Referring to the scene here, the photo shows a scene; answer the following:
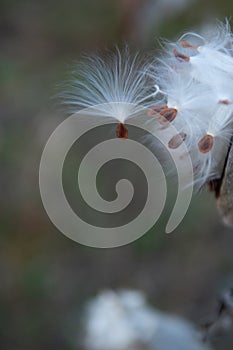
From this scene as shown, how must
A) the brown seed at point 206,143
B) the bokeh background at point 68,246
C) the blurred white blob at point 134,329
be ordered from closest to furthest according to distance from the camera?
the brown seed at point 206,143 < the blurred white blob at point 134,329 < the bokeh background at point 68,246

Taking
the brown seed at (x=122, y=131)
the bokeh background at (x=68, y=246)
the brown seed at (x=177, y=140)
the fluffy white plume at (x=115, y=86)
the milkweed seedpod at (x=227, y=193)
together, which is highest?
the bokeh background at (x=68, y=246)

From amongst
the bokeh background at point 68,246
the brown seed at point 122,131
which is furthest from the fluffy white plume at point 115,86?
the bokeh background at point 68,246

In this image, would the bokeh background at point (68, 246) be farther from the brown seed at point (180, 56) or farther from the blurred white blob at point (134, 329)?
the brown seed at point (180, 56)

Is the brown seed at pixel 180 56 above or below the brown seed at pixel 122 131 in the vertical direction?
above

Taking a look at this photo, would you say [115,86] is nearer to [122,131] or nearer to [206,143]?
[122,131]

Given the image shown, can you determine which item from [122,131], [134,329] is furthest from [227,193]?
[134,329]

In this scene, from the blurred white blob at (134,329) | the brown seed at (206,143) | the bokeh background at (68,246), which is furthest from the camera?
the bokeh background at (68,246)

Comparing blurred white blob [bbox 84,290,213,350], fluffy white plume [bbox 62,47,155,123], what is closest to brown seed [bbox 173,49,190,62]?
fluffy white plume [bbox 62,47,155,123]

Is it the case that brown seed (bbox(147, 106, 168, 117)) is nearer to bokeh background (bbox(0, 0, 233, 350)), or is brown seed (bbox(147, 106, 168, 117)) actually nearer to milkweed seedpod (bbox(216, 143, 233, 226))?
milkweed seedpod (bbox(216, 143, 233, 226))
